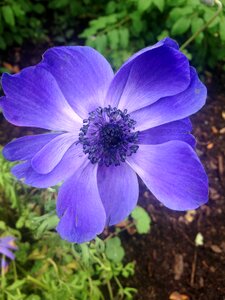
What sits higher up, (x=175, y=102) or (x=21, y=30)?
(x=175, y=102)

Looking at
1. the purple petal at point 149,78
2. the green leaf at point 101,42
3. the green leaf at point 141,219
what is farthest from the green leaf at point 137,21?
the purple petal at point 149,78

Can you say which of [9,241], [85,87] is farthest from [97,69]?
[9,241]

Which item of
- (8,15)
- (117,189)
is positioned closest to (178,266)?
(117,189)

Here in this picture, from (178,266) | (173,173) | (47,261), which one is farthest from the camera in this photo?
(178,266)

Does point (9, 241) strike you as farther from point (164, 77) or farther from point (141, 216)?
point (164, 77)

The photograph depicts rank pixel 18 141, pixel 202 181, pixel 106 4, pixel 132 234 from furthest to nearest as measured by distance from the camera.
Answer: pixel 106 4, pixel 132 234, pixel 18 141, pixel 202 181

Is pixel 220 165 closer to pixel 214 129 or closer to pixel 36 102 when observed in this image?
pixel 214 129

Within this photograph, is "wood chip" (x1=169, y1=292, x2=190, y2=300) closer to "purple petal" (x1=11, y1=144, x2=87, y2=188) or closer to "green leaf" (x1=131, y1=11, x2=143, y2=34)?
"purple petal" (x1=11, y1=144, x2=87, y2=188)

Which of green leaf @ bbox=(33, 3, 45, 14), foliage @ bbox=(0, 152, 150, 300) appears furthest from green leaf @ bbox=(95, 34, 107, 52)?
foliage @ bbox=(0, 152, 150, 300)
